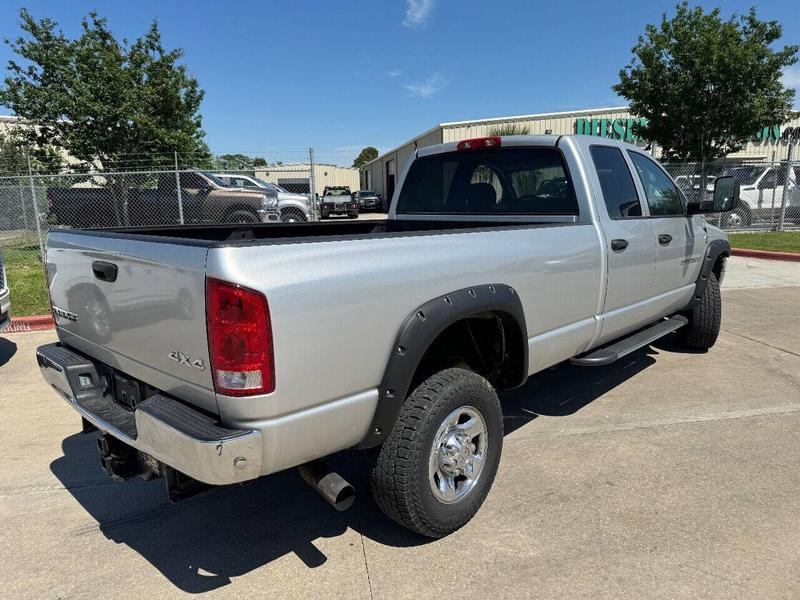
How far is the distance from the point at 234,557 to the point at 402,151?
4062 centimetres

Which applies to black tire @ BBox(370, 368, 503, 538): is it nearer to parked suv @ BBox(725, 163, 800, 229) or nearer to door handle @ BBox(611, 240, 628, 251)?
door handle @ BBox(611, 240, 628, 251)

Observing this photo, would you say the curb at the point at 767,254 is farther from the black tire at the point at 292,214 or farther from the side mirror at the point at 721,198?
the black tire at the point at 292,214

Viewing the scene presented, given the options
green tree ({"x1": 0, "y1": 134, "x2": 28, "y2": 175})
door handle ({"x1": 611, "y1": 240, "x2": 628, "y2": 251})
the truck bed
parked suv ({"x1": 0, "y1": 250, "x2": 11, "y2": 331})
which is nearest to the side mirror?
door handle ({"x1": 611, "y1": 240, "x2": 628, "y2": 251})

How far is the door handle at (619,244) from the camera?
3623mm

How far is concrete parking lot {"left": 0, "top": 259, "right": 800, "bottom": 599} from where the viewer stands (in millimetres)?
2410

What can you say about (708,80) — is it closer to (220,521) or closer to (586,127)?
(586,127)

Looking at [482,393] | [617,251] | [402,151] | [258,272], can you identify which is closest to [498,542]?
[482,393]

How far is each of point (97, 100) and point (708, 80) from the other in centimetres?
1684

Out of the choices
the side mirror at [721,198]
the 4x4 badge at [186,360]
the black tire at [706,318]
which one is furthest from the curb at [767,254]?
the 4x4 badge at [186,360]

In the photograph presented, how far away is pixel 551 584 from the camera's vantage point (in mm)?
2381

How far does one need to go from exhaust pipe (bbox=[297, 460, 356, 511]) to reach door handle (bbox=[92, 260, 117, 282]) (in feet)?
3.73

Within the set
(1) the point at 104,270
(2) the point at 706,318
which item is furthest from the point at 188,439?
(2) the point at 706,318

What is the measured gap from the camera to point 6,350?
600 cm

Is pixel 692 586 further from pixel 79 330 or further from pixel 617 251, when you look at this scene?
pixel 79 330
